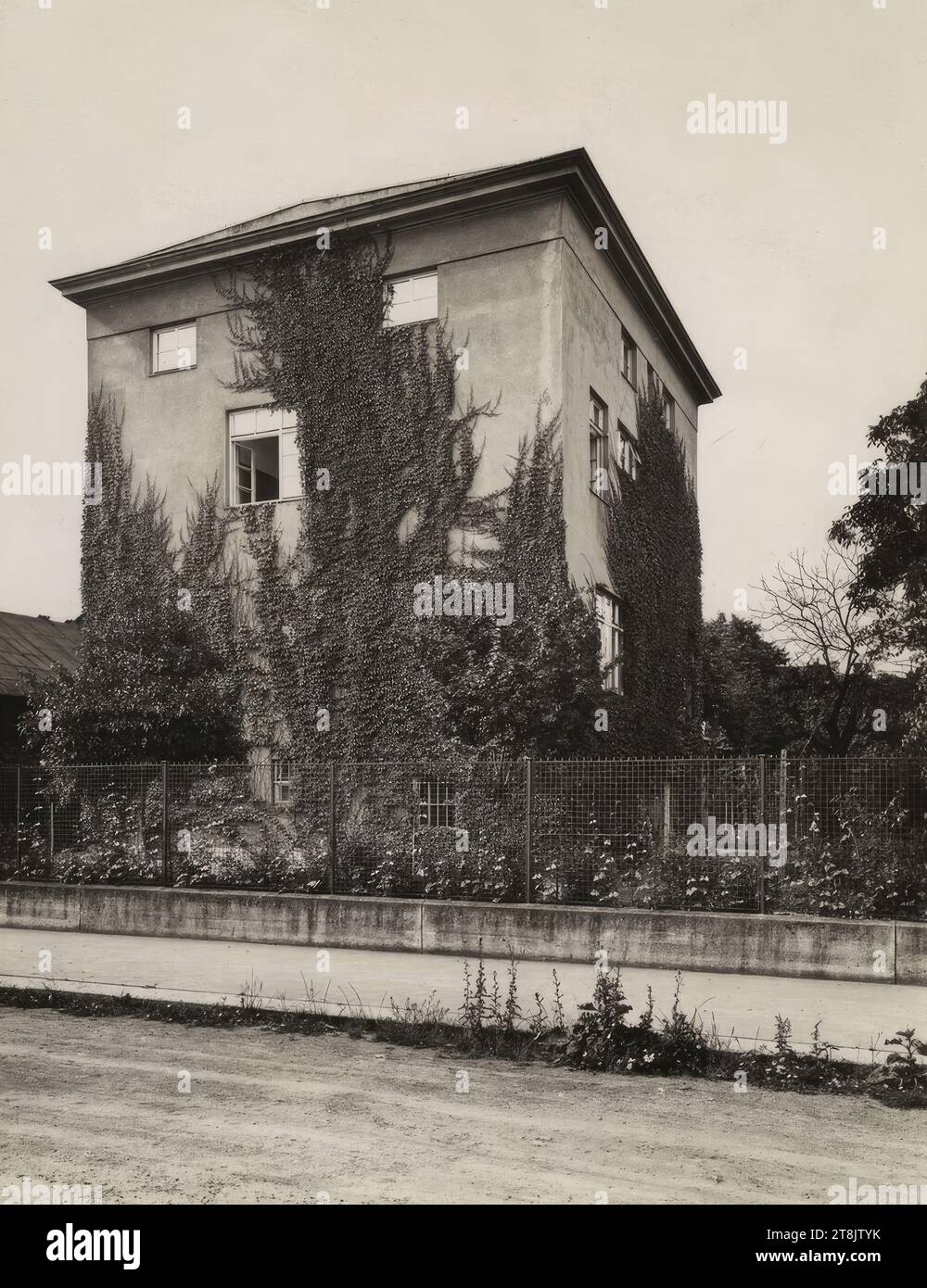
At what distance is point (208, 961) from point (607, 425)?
14.7 m

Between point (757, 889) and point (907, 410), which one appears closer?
point (757, 889)

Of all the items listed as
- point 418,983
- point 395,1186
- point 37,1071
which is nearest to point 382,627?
point 418,983

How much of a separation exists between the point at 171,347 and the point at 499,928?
1647 centimetres

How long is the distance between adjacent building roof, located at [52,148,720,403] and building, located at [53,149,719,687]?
0.03m

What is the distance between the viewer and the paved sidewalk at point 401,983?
928 cm

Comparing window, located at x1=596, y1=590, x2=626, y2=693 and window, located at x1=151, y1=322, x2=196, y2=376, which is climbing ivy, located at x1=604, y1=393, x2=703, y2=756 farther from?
window, located at x1=151, y1=322, x2=196, y2=376

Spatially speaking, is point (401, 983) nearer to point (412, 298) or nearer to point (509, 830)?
point (509, 830)

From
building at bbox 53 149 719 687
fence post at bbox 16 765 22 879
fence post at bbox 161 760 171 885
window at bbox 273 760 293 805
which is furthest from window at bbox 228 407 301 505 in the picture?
fence post at bbox 161 760 171 885

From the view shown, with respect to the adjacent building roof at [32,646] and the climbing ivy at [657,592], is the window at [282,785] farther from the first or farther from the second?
the adjacent building roof at [32,646]

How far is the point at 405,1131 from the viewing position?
19.6ft

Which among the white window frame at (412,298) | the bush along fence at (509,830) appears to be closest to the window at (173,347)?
the white window frame at (412,298)

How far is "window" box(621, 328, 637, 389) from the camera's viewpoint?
2486cm
